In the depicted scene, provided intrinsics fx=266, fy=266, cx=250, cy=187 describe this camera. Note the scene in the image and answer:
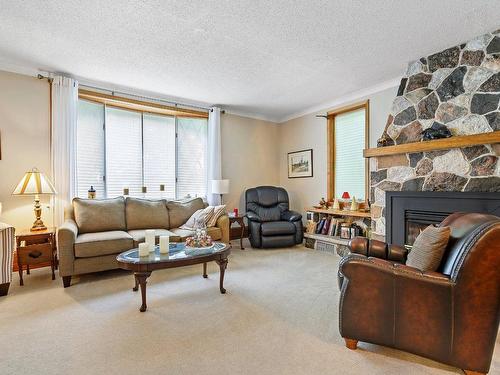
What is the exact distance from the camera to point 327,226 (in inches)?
183

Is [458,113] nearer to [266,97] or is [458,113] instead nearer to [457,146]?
[457,146]

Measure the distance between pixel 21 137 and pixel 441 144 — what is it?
17.1 ft

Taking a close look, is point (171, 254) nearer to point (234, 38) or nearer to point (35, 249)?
point (35, 249)

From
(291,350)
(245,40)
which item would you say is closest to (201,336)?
(291,350)

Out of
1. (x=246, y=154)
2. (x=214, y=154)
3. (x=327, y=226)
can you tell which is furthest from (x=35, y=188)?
(x=327, y=226)

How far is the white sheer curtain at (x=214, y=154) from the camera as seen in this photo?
5117 mm

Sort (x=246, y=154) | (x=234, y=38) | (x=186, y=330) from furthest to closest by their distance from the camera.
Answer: (x=246, y=154) → (x=234, y=38) → (x=186, y=330)

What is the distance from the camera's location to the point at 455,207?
9.67 feet

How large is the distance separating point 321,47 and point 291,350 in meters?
3.00

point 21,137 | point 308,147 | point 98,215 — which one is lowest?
point 98,215

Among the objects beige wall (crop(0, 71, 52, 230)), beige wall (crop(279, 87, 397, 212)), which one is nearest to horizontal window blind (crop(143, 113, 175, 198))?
beige wall (crop(0, 71, 52, 230))

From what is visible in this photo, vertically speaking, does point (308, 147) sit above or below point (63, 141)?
above

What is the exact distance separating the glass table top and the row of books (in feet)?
7.63

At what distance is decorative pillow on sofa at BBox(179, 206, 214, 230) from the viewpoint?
418cm
